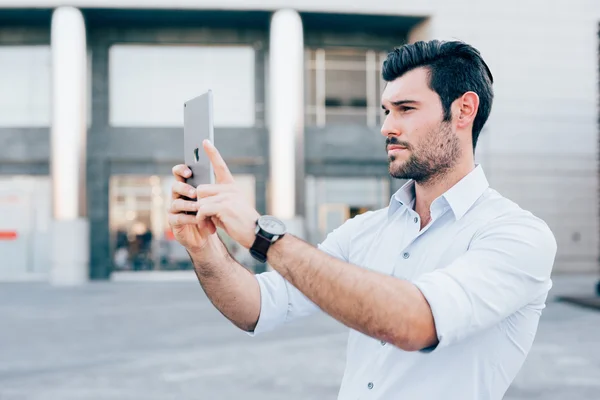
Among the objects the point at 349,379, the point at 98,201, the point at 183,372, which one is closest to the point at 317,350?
the point at 183,372

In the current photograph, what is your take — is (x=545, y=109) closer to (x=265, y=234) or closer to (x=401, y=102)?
(x=401, y=102)

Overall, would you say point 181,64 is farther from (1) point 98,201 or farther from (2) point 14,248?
(2) point 14,248

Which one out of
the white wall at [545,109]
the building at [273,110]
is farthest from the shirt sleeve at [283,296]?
the white wall at [545,109]

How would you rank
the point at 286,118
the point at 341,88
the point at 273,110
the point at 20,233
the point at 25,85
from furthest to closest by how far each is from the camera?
the point at 341,88 → the point at 25,85 → the point at 20,233 → the point at 273,110 → the point at 286,118

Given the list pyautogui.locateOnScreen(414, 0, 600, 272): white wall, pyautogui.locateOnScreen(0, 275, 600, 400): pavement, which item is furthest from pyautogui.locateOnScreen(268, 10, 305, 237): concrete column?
pyautogui.locateOnScreen(0, 275, 600, 400): pavement

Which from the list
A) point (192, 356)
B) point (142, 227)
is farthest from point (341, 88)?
point (192, 356)

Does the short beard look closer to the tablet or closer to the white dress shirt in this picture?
the white dress shirt

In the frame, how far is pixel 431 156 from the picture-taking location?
2.01m

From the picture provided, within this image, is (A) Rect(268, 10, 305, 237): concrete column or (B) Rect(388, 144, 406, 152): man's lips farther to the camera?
(A) Rect(268, 10, 305, 237): concrete column

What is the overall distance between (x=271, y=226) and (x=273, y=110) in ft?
69.7

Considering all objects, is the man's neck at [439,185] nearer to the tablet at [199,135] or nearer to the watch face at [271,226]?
the watch face at [271,226]

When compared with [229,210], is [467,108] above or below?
above

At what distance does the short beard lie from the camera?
78.9 inches

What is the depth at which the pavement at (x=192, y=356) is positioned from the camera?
7078 mm
